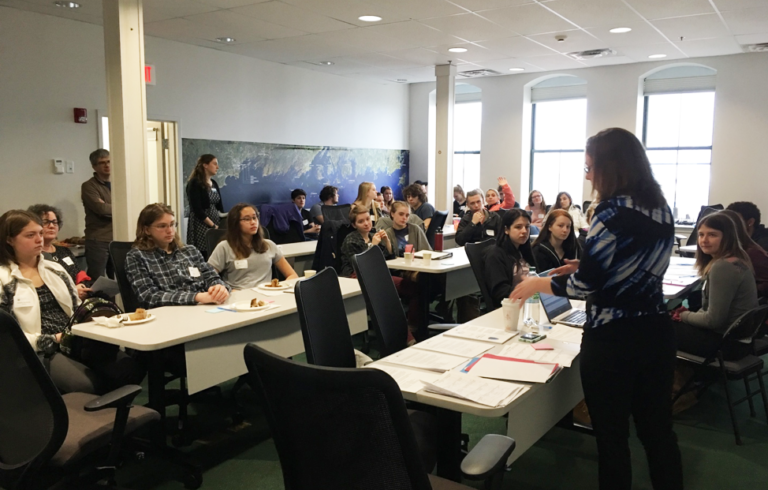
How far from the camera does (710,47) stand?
7.31 m

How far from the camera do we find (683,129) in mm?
8781

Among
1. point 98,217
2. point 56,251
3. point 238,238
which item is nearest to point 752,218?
point 238,238

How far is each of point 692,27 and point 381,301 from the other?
5399mm

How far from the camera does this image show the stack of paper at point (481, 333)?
2.52 m

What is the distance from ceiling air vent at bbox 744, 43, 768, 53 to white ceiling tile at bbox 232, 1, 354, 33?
4930 millimetres

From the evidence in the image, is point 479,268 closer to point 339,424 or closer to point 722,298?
point 722,298

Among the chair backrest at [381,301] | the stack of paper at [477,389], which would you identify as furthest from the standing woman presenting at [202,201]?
the stack of paper at [477,389]

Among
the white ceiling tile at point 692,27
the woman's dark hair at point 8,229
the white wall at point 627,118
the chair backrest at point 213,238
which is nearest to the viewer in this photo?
the woman's dark hair at point 8,229

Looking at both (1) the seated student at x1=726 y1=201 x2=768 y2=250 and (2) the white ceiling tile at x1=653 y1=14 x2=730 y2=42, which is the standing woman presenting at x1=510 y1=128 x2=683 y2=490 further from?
(2) the white ceiling tile at x1=653 y1=14 x2=730 y2=42

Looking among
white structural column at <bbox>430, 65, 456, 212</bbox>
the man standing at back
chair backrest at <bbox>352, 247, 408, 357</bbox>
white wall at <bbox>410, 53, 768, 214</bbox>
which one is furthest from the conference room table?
white wall at <bbox>410, 53, 768, 214</bbox>

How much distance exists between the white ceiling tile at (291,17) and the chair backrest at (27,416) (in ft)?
13.6

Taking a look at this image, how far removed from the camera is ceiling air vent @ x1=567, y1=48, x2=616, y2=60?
751 centimetres

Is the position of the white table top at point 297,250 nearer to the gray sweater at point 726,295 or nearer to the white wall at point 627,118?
the gray sweater at point 726,295

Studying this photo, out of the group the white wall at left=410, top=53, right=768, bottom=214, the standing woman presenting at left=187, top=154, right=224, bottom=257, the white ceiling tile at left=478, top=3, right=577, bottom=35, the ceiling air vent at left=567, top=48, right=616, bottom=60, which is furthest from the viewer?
the white wall at left=410, top=53, right=768, bottom=214
